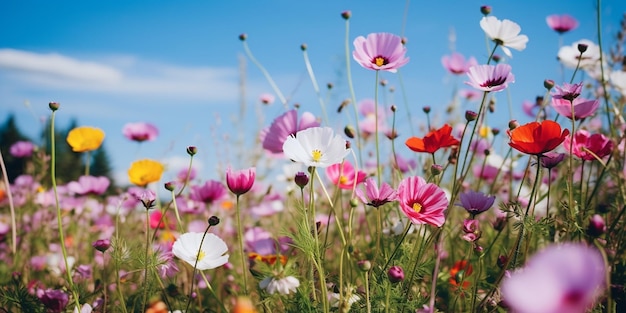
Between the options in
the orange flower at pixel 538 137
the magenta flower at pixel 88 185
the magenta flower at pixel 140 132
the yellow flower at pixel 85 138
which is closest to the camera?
the orange flower at pixel 538 137

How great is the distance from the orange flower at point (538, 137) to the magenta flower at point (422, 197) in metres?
0.13

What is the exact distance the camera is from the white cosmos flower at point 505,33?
992mm

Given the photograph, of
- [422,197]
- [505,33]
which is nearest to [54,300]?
[422,197]

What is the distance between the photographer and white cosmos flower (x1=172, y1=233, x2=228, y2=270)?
0.81 metres

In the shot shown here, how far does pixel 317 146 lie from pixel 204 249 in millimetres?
278

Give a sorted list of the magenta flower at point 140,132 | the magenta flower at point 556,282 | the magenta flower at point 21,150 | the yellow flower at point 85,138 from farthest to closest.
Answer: the magenta flower at point 21,150 < the magenta flower at point 140,132 < the yellow flower at point 85,138 < the magenta flower at point 556,282

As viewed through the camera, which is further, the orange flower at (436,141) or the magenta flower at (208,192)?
the magenta flower at (208,192)

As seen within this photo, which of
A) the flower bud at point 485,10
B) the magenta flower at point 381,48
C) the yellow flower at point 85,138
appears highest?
the flower bud at point 485,10

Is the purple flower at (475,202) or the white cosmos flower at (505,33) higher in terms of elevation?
the white cosmos flower at (505,33)

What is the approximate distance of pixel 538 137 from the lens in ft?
2.28

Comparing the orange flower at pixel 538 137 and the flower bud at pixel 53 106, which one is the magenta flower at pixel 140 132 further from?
the orange flower at pixel 538 137

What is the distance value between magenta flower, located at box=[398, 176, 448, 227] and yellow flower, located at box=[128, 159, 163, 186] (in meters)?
0.80

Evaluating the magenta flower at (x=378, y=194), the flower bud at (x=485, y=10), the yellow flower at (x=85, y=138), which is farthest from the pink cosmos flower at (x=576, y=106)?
the yellow flower at (x=85, y=138)

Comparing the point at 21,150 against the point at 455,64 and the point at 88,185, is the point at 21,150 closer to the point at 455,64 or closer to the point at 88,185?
the point at 88,185
